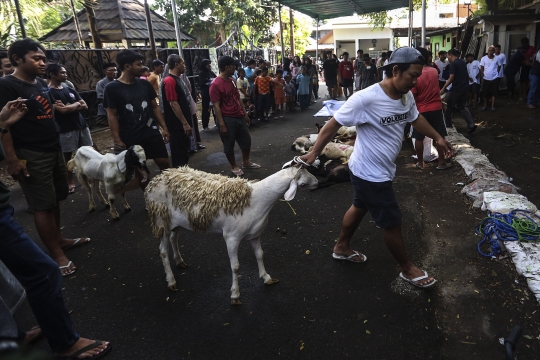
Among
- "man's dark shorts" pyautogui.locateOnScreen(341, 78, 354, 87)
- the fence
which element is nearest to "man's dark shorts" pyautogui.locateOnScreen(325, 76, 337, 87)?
"man's dark shorts" pyautogui.locateOnScreen(341, 78, 354, 87)

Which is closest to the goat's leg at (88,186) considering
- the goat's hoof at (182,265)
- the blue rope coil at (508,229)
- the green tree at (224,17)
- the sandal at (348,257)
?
the goat's hoof at (182,265)

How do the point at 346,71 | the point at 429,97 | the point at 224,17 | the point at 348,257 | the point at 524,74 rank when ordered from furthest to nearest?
the point at 224,17 < the point at 346,71 < the point at 524,74 < the point at 429,97 < the point at 348,257

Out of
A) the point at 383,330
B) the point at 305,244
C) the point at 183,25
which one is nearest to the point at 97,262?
the point at 305,244

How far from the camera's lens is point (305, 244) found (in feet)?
13.3

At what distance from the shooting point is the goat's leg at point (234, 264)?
2.95 meters

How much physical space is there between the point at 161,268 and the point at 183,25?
2820 cm

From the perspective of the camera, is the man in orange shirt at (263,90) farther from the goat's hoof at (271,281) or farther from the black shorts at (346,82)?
the goat's hoof at (271,281)

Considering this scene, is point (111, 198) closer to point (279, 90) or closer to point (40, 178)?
point (40, 178)

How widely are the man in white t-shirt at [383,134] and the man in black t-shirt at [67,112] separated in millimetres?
3583

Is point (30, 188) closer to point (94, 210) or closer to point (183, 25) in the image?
point (94, 210)

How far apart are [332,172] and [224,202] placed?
11.0ft

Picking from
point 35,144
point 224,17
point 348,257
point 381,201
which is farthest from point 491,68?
point 224,17

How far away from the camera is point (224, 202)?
291cm

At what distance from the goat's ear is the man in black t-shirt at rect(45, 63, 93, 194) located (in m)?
3.45
